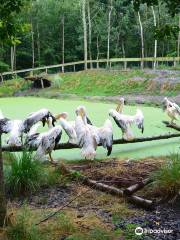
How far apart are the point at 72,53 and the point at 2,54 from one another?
464 centimetres

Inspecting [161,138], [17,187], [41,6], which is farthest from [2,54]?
[17,187]

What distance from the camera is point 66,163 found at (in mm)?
5848

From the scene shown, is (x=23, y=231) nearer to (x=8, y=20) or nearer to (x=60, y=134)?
(x=8, y=20)

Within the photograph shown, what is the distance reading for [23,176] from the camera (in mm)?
4703

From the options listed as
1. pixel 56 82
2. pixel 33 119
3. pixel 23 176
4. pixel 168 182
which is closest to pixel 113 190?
pixel 168 182

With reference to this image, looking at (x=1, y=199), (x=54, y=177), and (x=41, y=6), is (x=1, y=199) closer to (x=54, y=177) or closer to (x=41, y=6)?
(x=54, y=177)

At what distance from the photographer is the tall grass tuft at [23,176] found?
15.3 feet

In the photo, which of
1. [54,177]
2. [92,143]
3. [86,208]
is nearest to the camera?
[86,208]

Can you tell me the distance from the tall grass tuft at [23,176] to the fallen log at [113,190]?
45cm

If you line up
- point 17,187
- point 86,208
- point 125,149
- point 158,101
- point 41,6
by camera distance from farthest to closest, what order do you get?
point 41,6 < point 158,101 < point 125,149 < point 17,187 < point 86,208

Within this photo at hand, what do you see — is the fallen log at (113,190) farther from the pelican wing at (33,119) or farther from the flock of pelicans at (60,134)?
the pelican wing at (33,119)

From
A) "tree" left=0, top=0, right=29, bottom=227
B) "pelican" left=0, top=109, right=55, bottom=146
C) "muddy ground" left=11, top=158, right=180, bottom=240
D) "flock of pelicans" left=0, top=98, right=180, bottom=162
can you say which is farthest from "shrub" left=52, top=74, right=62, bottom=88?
"tree" left=0, top=0, right=29, bottom=227

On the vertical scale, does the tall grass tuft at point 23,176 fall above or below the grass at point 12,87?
above

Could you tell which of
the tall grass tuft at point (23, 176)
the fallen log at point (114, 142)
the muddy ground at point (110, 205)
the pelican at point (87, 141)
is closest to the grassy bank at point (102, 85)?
the fallen log at point (114, 142)
